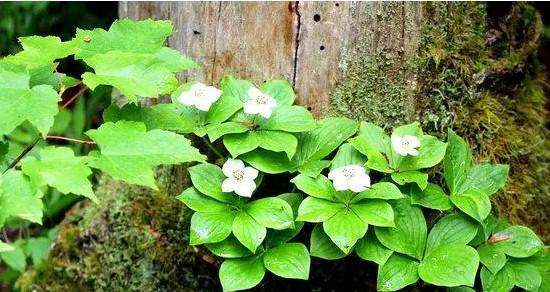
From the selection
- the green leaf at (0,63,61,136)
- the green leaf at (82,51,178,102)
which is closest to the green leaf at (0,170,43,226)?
the green leaf at (0,63,61,136)

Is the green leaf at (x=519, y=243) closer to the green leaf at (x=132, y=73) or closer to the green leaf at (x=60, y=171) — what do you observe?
the green leaf at (x=132, y=73)

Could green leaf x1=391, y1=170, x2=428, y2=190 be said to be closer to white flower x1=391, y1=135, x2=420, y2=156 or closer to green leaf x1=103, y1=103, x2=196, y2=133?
white flower x1=391, y1=135, x2=420, y2=156

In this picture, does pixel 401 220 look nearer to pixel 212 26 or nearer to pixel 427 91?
pixel 427 91

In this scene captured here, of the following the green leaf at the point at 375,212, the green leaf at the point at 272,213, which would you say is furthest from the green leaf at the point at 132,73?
the green leaf at the point at 375,212

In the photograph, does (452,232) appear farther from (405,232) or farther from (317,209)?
(317,209)

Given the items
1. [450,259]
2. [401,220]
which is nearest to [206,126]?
[401,220]
